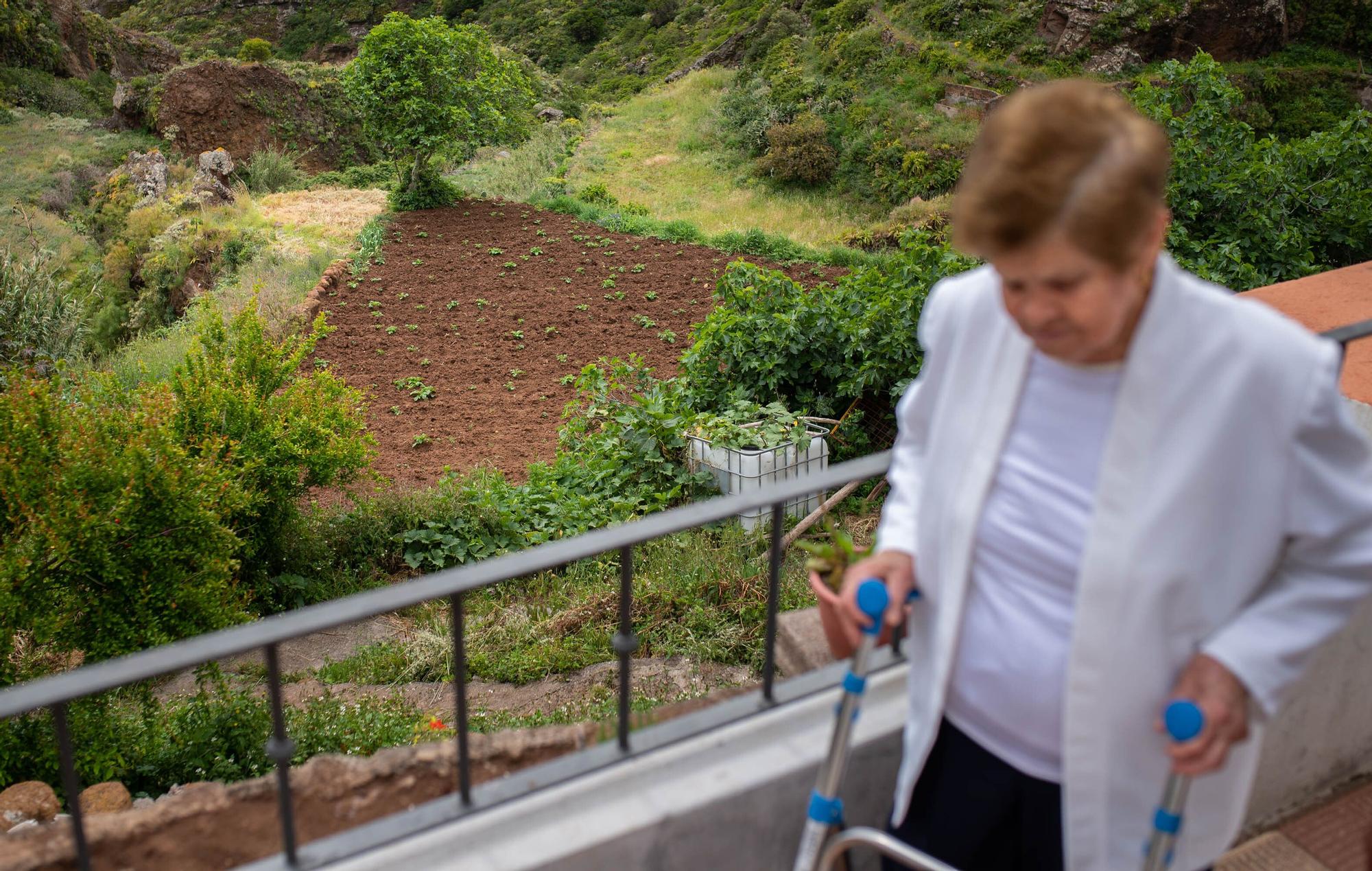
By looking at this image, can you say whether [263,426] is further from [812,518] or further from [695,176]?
[695,176]

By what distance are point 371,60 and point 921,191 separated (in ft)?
37.6

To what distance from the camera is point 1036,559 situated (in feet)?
4.17

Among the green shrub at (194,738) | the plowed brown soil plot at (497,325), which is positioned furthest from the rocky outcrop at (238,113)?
the green shrub at (194,738)

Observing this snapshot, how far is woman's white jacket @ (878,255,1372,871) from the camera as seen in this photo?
1127 mm

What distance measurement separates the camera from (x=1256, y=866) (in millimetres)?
2086

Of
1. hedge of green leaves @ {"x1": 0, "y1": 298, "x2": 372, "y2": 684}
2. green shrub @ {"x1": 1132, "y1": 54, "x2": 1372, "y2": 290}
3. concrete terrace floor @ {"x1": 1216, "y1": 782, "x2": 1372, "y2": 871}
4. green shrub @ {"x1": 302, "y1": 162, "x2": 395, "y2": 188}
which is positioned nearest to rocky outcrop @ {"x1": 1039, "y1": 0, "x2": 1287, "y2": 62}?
green shrub @ {"x1": 1132, "y1": 54, "x2": 1372, "y2": 290}

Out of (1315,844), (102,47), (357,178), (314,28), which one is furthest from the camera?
(314,28)

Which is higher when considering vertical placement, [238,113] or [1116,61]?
[1116,61]

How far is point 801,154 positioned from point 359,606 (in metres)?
22.6

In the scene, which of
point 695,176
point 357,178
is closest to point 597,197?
point 695,176

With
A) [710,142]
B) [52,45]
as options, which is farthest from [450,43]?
[52,45]

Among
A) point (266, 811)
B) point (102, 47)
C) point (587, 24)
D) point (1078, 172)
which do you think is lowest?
point (266, 811)

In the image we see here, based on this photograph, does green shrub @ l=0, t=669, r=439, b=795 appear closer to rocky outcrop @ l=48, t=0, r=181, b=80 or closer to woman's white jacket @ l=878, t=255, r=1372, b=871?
woman's white jacket @ l=878, t=255, r=1372, b=871

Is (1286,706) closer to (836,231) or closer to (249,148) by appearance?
(836,231)
